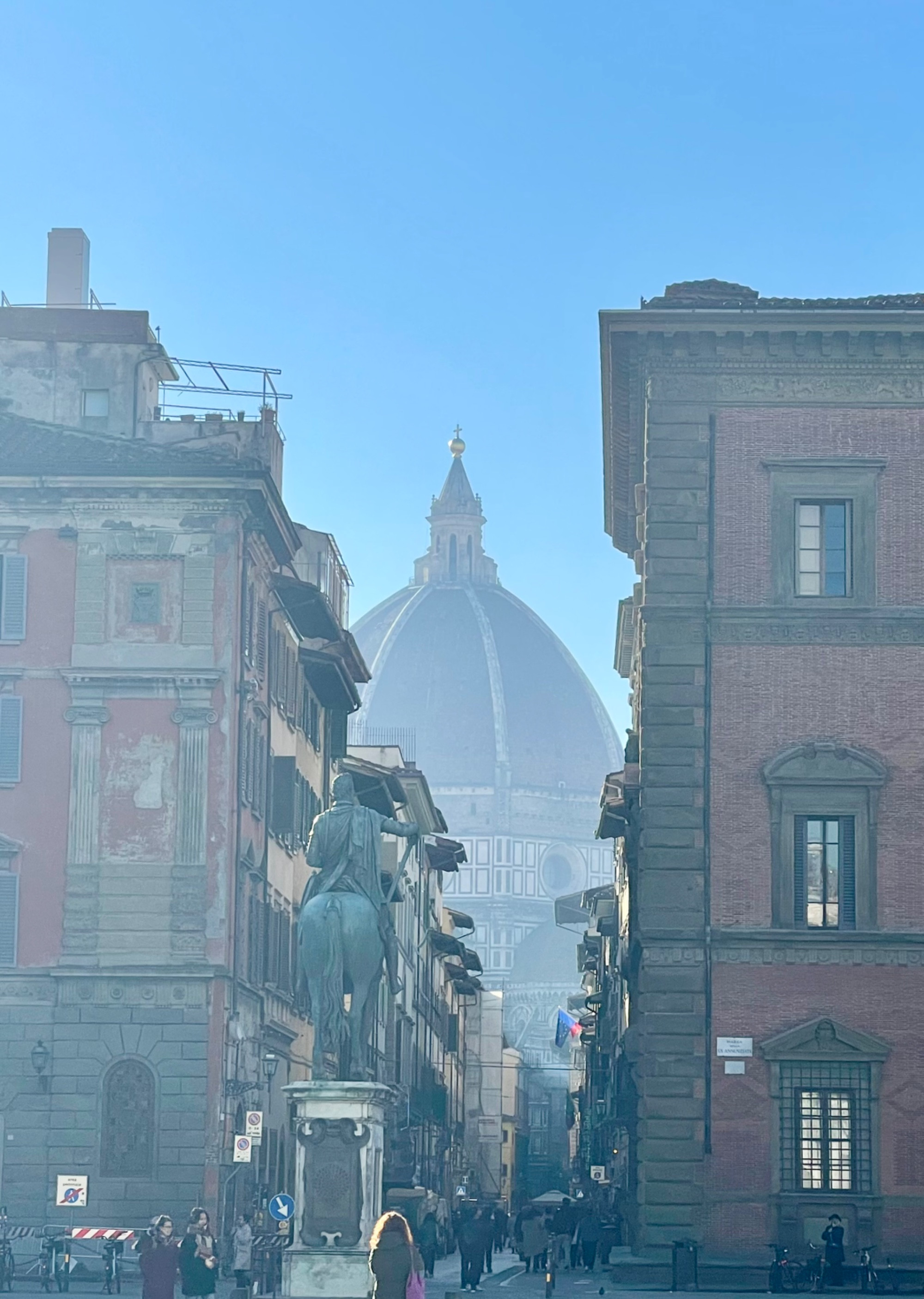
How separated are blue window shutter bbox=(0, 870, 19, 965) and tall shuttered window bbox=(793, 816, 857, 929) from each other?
16.2 m

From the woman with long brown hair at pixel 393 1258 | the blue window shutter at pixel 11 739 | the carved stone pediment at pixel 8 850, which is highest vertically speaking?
the blue window shutter at pixel 11 739

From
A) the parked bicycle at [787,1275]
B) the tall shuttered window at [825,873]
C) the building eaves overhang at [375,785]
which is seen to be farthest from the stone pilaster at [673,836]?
the building eaves overhang at [375,785]

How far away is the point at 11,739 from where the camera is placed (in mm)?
52906

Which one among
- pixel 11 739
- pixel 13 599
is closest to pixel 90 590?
pixel 13 599

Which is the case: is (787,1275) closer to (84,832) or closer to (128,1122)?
(128,1122)

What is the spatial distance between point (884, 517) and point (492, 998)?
4996 inches

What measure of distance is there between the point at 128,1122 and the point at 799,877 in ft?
48.5

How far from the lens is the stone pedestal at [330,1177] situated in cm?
2989

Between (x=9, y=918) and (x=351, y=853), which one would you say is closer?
(x=351, y=853)

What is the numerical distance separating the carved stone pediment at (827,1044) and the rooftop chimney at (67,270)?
83.6 feet

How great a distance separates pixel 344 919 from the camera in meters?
31.2

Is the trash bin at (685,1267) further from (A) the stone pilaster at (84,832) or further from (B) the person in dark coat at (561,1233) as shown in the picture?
(A) the stone pilaster at (84,832)

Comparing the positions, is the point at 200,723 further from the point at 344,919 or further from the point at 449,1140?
the point at 449,1140

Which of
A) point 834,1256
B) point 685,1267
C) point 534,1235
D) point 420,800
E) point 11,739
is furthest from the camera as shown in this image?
point 420,800
